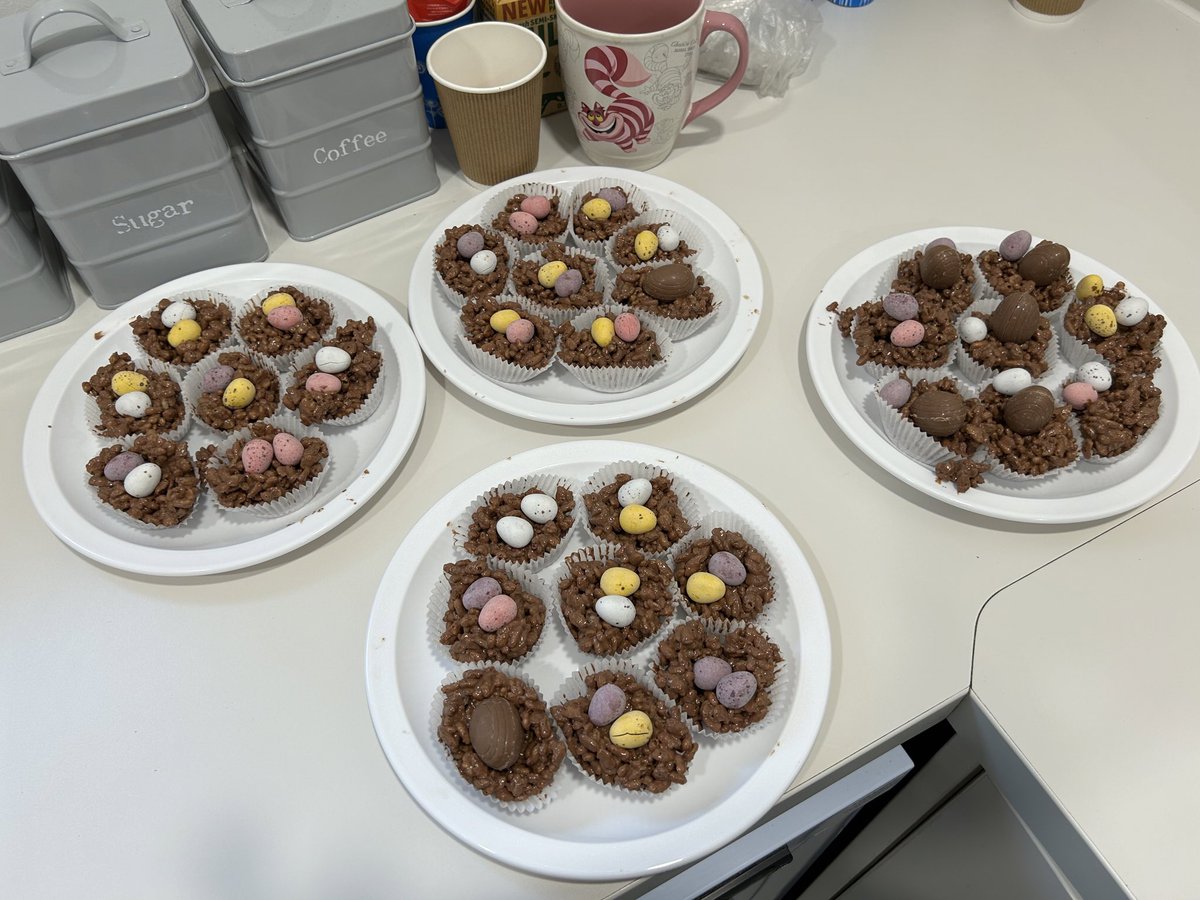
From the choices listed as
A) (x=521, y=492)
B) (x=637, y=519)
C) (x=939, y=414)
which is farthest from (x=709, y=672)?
(x=939, y=414)

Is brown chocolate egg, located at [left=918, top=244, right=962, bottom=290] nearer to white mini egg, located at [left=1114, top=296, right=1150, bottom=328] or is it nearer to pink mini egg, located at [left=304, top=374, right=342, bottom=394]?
white mini egg, located at [left=1114, top=296, right=1150, bottom=328]

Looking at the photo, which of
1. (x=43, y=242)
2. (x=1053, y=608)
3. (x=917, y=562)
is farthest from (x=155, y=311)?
(x=1053, y=608)

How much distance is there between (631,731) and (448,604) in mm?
222

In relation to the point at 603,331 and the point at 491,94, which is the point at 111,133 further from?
the point at 603,331

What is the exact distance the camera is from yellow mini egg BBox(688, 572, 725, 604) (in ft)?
2.55

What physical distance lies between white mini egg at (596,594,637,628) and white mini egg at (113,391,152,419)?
0.57m

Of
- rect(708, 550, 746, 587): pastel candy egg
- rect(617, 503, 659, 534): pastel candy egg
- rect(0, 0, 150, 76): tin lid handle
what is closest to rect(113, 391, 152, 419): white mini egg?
rect(0, 0, 150, 76): tin lid handle

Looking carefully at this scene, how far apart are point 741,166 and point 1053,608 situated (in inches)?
29.2

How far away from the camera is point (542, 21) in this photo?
111 cm

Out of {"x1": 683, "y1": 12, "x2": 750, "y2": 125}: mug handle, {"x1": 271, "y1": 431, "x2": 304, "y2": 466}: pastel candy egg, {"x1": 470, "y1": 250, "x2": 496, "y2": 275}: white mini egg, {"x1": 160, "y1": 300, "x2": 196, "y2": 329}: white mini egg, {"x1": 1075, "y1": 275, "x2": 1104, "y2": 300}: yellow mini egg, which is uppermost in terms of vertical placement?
{"x1": 683, "y1": 12, "x2": 750, "y2": 125}: mug handle

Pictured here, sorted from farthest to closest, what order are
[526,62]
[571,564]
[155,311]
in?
1. [526,62]
2. [155,311]
3. [571,564]

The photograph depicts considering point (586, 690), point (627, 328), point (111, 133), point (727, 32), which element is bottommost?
point (586, 690)

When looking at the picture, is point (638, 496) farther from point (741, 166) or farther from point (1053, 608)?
point (741, 166)

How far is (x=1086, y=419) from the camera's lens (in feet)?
2.93
